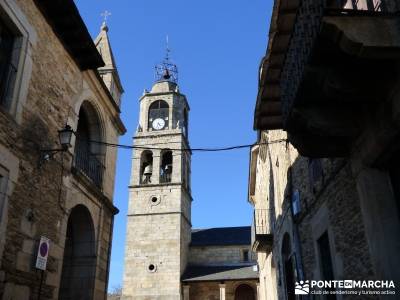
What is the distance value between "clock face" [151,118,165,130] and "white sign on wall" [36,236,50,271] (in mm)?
29078

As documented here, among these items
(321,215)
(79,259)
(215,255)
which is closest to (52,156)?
(79,259)

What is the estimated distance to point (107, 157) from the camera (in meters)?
11.1

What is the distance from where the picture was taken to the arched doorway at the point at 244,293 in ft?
104

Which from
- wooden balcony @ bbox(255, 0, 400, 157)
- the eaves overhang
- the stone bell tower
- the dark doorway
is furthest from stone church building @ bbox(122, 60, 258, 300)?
wooden balcony @ bbox(255, 0, 400, 157)

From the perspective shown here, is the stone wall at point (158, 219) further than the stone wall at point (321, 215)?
Yes

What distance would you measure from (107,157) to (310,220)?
226 inches

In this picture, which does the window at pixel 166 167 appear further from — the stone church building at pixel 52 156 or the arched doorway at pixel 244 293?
the stone church building at pixel 52 156

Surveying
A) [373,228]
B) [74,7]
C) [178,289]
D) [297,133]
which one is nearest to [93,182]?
[74,7]

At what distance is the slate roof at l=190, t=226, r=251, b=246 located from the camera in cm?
3656

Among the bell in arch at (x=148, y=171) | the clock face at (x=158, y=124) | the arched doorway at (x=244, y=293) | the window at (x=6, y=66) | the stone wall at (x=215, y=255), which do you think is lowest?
the arched doorway at (x=244, y=293)

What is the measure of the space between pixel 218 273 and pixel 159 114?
1464 cm

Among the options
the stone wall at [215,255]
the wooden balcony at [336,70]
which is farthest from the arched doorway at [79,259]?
the stone wall at [215,255]

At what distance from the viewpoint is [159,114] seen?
122 feet

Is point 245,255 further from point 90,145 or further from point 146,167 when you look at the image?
point 90,145
